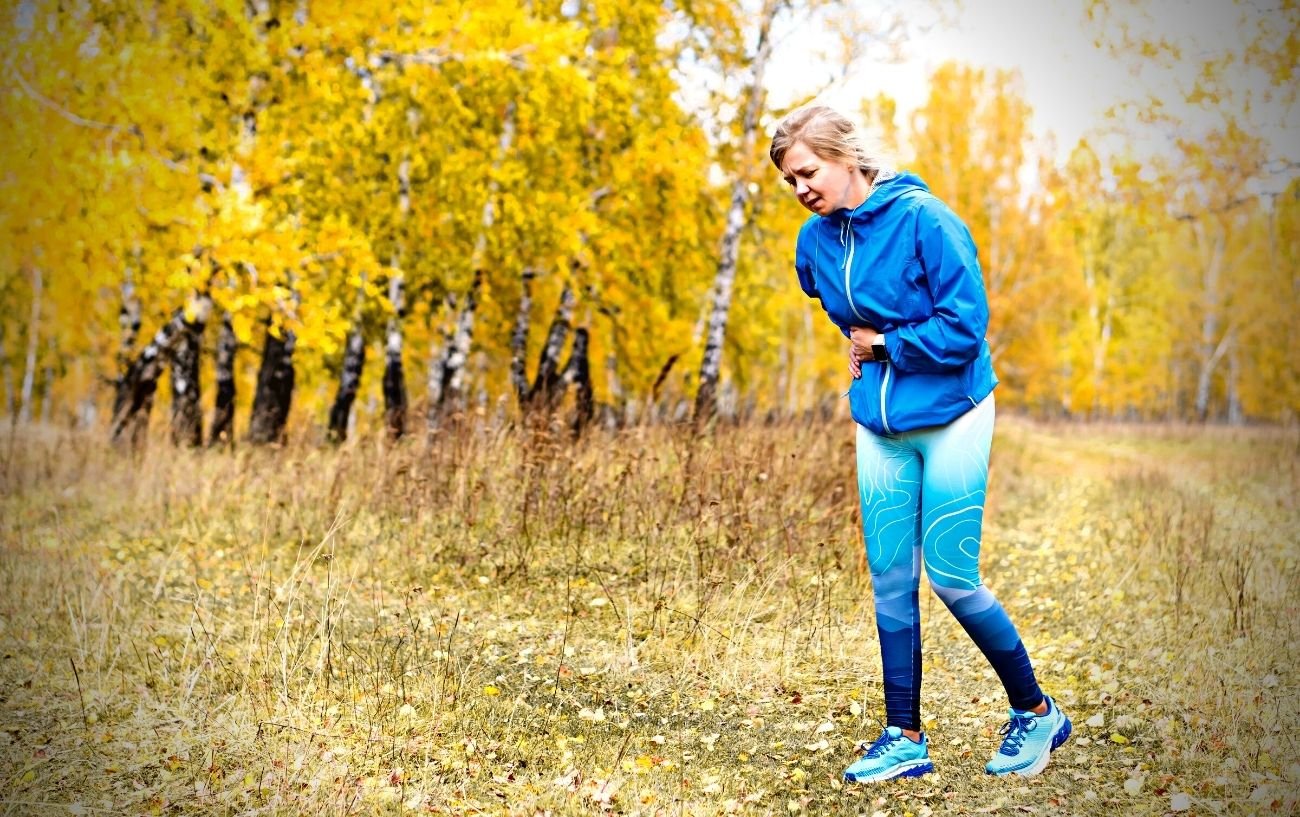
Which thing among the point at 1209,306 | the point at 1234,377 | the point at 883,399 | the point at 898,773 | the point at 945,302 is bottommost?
the point at 898,773

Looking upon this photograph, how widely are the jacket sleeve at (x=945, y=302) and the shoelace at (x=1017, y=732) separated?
119 cm

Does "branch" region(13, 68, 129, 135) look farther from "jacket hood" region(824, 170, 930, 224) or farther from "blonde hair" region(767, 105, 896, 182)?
"jacket hood" region(824, 170, 930, 224)

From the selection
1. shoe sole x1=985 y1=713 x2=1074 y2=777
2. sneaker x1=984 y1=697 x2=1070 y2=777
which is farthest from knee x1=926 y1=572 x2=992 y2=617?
shoe sole x1=985 y1=713 x2=1074 y2=777

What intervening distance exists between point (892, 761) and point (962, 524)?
823 mm

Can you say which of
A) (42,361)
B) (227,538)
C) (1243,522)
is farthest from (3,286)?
(1243,522)

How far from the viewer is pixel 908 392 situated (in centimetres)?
272

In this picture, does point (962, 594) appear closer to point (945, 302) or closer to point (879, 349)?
point (879, 349)

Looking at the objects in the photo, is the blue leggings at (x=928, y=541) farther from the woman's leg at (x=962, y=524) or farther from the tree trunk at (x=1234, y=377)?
the tree trunk at (x=1234, y=377)

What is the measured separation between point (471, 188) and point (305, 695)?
8093 mm

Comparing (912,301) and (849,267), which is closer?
(912,301)

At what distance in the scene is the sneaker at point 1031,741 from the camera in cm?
296

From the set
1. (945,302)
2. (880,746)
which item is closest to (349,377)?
(880,746)

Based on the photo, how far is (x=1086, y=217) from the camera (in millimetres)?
30391

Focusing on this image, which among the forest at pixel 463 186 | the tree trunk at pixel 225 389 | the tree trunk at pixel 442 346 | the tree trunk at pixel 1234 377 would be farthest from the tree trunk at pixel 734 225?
the tree trunk at pixel 1234 377
